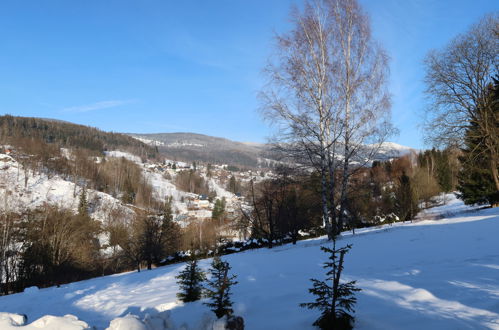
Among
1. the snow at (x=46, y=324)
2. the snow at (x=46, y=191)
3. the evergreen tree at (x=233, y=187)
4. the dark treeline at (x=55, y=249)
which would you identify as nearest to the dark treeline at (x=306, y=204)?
the dark treeline at (x=55, y=249)

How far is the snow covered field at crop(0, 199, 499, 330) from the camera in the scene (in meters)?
3.17

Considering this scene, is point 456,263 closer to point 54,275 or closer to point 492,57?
point 492,57

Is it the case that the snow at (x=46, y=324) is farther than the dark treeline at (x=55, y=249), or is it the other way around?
the dark treeline at (x=55, y=249)

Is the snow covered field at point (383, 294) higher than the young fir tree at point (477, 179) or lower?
lower

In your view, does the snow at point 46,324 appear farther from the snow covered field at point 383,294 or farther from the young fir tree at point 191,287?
the young fir tree at point 191,287

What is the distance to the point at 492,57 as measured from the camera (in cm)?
1424

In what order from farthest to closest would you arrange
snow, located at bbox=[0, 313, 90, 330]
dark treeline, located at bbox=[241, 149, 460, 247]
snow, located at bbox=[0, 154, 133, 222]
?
snow, located at bbox=[0, 154, 133, 222] < dark treeline, located at bbox=[241, 149, 460, 247] < snow, located at bbox=[0, 313, 90, 330]

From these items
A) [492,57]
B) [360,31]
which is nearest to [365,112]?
[360,31]

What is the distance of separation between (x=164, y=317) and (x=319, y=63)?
11.0 m

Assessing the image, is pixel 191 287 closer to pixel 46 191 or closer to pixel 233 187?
pixel 46 191

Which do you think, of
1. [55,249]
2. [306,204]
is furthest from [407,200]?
[55,249]

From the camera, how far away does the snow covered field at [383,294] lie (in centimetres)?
317

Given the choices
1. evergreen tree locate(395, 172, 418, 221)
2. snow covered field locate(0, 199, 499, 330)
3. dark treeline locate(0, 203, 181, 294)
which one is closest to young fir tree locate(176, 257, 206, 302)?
snow covered field locate(0, 199, 499, 330)

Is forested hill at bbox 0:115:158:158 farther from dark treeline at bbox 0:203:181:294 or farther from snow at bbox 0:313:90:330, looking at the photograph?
snow at bbox 0:313:90:330
